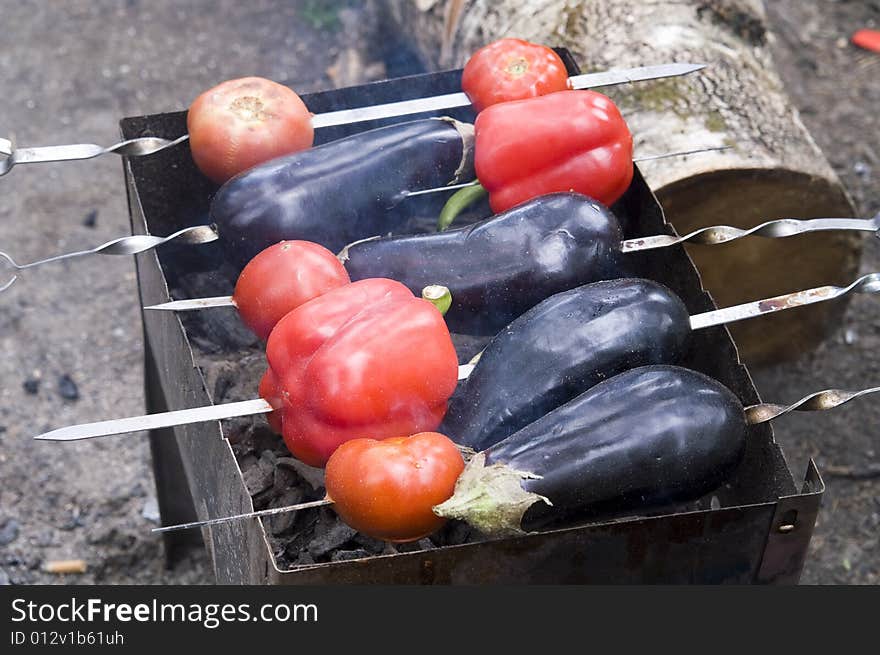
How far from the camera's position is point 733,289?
317 centimetres

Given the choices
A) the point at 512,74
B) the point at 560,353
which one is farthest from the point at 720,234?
the point at 512,74

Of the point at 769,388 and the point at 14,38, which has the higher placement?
the point at 14,38

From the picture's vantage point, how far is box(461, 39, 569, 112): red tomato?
2.36m

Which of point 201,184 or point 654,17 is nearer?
point 201,184

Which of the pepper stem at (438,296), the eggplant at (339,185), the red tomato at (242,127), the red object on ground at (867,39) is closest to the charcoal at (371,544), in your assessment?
the pepper stem at (438,296)

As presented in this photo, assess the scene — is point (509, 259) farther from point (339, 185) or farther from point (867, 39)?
point (867, 39)

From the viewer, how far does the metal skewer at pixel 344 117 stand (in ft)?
6.97

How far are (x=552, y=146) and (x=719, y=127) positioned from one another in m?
0.88

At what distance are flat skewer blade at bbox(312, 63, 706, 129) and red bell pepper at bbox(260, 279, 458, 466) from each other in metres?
0.58

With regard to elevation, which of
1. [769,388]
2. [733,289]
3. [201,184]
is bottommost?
[769,388]

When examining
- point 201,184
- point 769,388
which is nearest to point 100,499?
point 201,184

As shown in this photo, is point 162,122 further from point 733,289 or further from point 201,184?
point 733,289

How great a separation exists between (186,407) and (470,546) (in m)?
0.74

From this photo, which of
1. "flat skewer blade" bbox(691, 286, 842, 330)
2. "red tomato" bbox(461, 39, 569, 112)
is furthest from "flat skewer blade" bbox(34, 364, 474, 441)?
"red tomato" bbox(461, 39, 569, 112)
